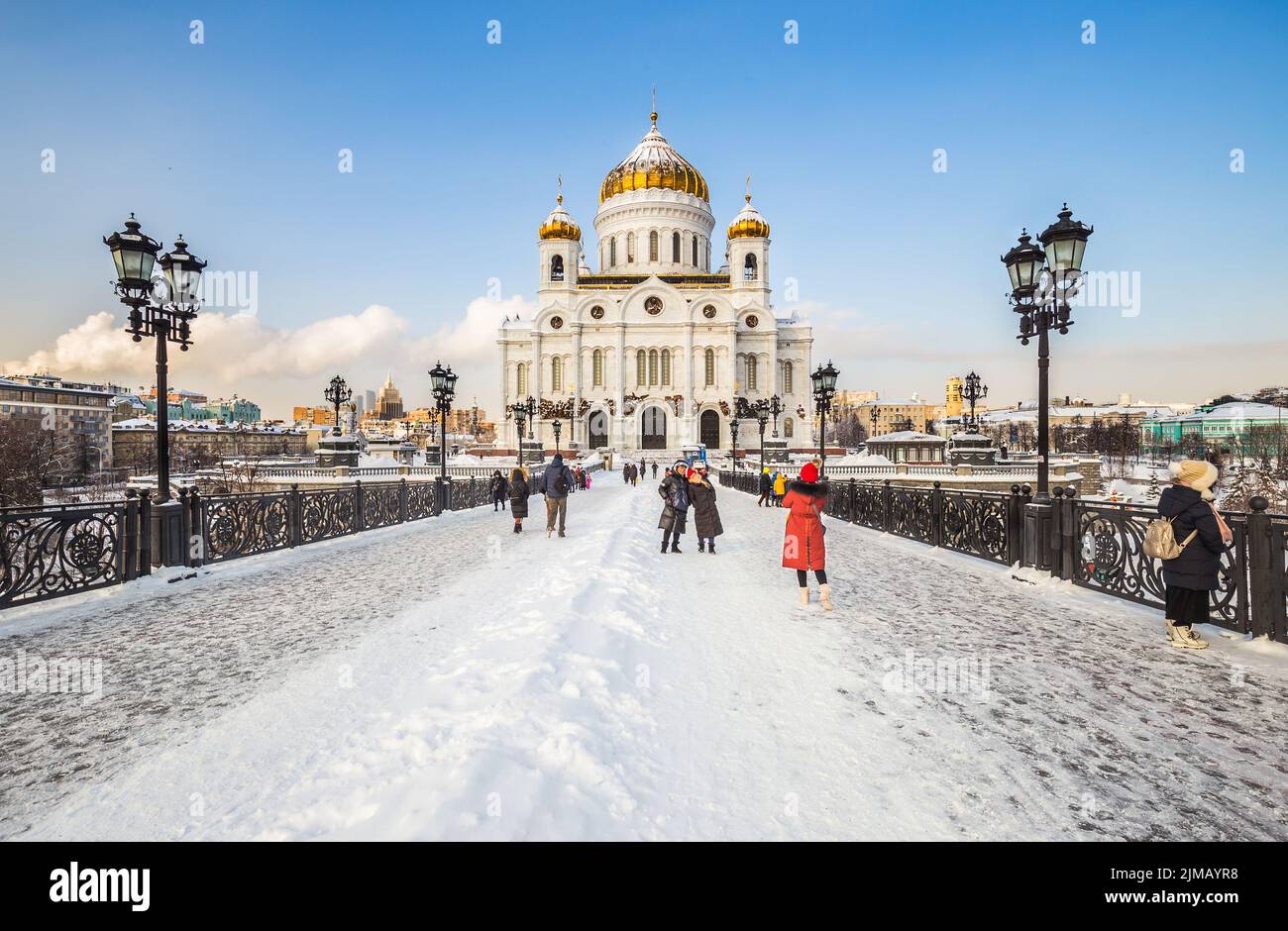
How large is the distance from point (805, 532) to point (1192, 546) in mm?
3224

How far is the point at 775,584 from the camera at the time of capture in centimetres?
798

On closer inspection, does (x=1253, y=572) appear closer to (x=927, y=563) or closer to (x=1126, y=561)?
(x=1126, y=561)

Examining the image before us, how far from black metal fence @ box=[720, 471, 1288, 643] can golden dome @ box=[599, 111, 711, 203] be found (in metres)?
62.6

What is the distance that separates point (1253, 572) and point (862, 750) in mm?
4533

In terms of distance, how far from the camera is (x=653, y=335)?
205 feet

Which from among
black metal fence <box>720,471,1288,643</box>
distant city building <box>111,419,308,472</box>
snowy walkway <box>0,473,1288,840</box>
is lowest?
snowy walkway <box>0,473,1288,840</box>

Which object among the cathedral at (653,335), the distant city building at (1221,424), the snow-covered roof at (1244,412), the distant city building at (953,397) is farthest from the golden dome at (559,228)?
the distant city building at (953,397)

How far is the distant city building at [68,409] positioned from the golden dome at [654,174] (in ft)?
226

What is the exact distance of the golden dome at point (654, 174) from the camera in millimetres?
67812

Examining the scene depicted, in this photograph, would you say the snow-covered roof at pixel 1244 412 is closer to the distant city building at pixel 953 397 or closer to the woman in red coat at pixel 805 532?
the distant city building at pixel 953 397

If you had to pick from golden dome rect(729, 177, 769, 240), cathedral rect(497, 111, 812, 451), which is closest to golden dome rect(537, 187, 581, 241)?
cathedral rect(497, 111, 812, 451)

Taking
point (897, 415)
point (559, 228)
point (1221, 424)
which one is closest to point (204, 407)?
point (559, 228)

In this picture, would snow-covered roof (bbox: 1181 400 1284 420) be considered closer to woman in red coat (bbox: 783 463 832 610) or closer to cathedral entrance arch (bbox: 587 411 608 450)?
cathedral entrance arch (bbox: 587 411 608 450)

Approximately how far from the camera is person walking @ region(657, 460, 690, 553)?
33.9 ft
